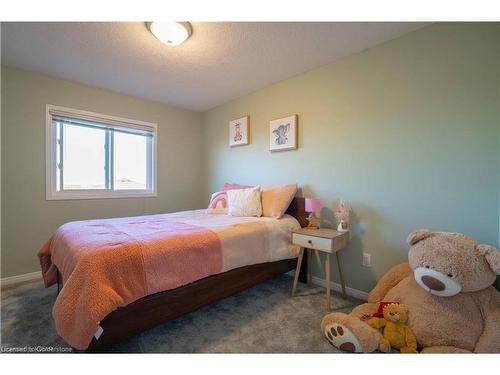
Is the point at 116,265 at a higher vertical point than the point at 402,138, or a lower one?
lower

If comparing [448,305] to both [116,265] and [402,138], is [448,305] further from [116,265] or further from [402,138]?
[116,265]

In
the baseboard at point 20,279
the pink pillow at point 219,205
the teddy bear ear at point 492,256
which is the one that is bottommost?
the baseboard at point 20,279

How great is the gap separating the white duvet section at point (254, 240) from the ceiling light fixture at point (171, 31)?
5.10 ft

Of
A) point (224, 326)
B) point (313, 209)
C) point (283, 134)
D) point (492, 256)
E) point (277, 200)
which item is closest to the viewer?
point (492, 256)

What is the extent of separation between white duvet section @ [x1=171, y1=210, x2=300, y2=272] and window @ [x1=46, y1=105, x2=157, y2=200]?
1756 mm

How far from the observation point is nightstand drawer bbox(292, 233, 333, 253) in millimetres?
1786

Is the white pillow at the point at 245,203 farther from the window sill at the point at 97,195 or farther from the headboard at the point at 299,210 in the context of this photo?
the window sill at the point at 97,195

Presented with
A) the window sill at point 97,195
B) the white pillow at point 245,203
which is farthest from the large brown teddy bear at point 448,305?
the window sill at point 97,195

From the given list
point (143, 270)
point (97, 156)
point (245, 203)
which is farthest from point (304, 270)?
point (97, 156)

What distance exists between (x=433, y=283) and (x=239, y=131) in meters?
2.62

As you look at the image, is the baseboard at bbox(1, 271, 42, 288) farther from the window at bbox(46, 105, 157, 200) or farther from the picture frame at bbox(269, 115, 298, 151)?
the picture frame at bbox(269, 115, 298, 151)

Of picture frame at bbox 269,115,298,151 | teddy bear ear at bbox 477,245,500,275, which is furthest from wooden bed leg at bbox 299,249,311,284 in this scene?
teddy bear ear at bbox 477,245,500,275

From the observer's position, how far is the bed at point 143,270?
1.10 m

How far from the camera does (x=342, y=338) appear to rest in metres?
1.29
